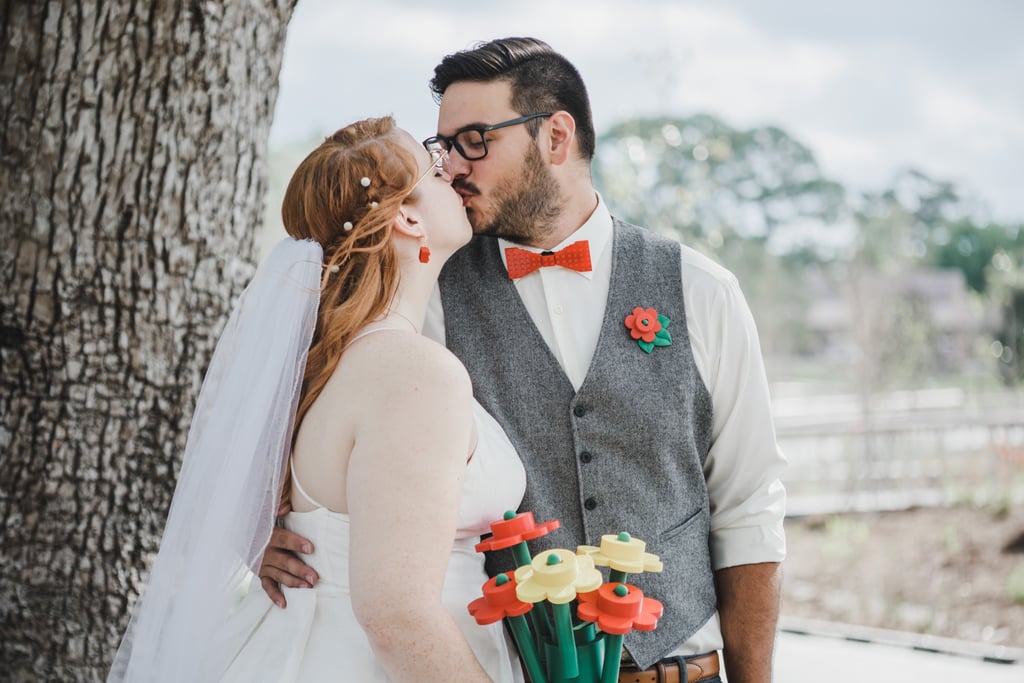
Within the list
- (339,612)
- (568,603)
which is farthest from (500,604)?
(339,612)

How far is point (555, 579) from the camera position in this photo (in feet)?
4.39

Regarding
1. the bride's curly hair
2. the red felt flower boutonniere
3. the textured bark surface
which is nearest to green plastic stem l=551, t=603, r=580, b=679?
the bride's curly hair

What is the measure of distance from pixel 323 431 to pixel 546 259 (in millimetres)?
693

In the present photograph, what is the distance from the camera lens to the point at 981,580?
550 cm

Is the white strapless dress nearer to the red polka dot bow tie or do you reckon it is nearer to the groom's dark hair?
the red polka dot bow tie

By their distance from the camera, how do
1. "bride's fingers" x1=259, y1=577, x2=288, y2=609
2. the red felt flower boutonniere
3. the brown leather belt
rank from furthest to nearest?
1. the red felt flower boutonniere
2. the brown leather belt
3. "bride's fingers" x1=259, y1=577, x2=288, y2=609

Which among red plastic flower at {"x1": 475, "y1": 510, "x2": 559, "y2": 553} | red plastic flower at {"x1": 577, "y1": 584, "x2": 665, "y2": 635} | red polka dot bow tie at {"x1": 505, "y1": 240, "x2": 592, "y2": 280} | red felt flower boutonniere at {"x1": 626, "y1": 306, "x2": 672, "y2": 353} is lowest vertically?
red plastic flower at {"x1": 577, "y1": 584, "x2": 665, "y2": 635}

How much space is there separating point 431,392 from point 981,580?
17.3 feet

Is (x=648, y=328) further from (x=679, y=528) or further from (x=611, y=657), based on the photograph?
(x=611, y=657)

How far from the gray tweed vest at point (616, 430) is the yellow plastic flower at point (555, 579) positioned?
0.43 meters

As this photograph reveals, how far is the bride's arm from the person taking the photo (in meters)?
1.34

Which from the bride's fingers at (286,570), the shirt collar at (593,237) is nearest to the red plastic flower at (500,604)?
the bride's fingers at (286,570)

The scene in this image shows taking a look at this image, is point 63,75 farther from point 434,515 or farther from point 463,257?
point 434,515

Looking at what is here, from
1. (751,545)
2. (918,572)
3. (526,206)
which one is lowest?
(918,572)
